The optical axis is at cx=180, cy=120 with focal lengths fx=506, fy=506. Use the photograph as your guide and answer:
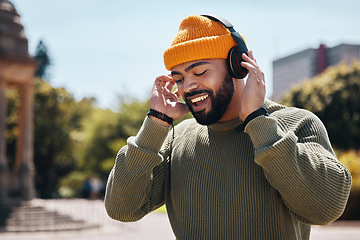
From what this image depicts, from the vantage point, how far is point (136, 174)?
7.89 ft

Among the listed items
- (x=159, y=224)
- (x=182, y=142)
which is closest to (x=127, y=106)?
(x=159, y=224)

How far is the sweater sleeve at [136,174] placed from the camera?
241 centimetres

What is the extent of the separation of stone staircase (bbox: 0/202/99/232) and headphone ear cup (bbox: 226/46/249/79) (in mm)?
15629

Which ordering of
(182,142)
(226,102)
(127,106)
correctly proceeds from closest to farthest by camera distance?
(226,102) → (182,142) → (127,106)

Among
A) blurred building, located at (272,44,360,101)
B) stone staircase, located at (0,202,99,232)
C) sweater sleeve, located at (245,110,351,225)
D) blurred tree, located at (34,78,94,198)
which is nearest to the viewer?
sweater sleeve, located at (245,110,351,225)

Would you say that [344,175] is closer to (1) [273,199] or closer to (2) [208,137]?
(1) [273,199]

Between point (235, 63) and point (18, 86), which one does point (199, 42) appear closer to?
point (235, 63)

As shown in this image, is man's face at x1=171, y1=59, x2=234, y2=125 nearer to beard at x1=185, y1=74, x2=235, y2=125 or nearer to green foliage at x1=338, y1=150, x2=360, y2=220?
beard at x1=185, y1=74, x2=235, y2=125

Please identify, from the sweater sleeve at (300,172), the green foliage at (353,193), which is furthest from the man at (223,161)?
the green foliage at (353,193)

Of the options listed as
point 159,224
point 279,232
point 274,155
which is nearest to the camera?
point 274,155

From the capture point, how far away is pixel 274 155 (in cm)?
210

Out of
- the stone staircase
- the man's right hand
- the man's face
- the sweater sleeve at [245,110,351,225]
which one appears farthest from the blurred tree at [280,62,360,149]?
the sweater sleeve at [245,110,351,225]

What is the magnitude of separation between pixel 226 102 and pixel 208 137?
22cm

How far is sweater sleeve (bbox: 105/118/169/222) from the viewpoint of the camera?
2406 mm
